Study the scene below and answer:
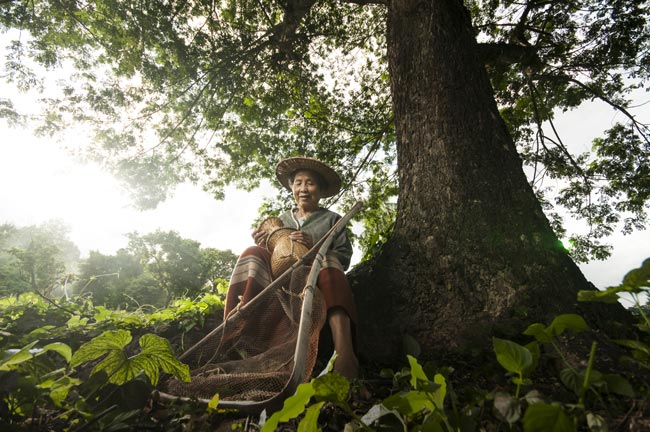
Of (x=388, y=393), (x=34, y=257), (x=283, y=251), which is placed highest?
(x=34, y=257)

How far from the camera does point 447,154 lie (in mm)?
2668

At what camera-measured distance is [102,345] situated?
1.21 m

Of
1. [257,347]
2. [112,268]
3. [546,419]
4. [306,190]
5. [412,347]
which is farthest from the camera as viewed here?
[112,268]

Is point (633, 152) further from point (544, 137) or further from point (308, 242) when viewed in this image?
point (308, 242)

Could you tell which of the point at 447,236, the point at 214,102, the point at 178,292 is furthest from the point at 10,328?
the point at 178,292

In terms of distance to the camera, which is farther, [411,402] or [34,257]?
[34,257]

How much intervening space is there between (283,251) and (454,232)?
1.33 m

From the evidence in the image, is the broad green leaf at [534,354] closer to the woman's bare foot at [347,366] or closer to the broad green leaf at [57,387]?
the woman's bare foot at [347,366]

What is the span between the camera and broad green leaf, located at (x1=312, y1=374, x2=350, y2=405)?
83cm

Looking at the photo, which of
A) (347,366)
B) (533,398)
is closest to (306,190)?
(347,366)

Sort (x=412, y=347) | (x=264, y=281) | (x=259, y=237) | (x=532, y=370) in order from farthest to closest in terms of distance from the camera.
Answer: (x=259, y=237), (x=264, y=281), (x=412, y=347), (x=532, y=370)

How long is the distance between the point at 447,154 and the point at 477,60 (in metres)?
1.38

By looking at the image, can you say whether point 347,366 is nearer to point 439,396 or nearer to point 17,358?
point 439,396

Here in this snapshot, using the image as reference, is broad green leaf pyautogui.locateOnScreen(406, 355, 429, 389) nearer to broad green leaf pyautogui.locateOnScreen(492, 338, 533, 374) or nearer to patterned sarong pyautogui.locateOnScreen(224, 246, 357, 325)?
broad green leaf pyautogui.locateOnScreen(492, 338, 533, 374)
